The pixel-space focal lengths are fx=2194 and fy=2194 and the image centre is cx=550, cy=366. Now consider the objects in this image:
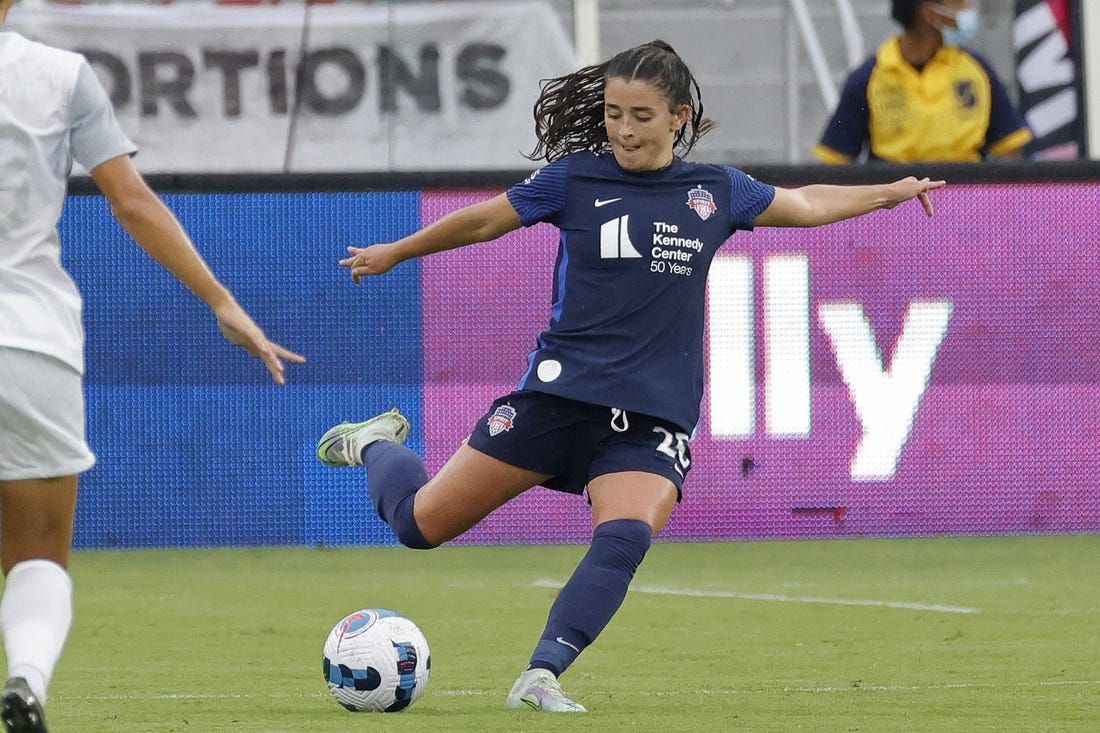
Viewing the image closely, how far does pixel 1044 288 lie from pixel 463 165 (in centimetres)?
318

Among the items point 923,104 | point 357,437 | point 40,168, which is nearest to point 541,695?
point 357,437

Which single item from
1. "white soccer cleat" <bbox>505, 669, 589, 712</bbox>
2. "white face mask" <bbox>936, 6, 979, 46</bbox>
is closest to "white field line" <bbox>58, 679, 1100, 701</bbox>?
"white soccer cleat" <bbox>505, 669, 589, 712</bbox>

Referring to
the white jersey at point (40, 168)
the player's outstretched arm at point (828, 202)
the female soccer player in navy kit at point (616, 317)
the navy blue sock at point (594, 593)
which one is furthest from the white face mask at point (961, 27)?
the white jersey at point (40, 168)

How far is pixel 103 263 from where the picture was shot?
34.6 ft

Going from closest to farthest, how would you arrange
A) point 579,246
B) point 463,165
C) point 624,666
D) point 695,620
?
point 579,246 < point 624,666 < point 695,620 < point 463,165

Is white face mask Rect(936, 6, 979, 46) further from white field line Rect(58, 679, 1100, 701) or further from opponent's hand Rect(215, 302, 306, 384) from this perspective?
opponent's hand Rect(215, 302, 306, 384)

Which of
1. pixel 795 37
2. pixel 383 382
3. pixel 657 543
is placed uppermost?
pixel 795 37

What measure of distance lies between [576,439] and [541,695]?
2.50ft

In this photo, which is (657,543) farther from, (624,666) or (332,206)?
(624,666)

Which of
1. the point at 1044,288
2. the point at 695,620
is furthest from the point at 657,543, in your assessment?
the point at 695,620

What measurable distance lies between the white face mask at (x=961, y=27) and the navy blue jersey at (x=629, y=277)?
5.25m

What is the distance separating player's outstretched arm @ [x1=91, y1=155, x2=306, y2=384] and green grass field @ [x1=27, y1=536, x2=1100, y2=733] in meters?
1.29

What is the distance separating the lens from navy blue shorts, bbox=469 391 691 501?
5.74 m

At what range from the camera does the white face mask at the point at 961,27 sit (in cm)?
1087
